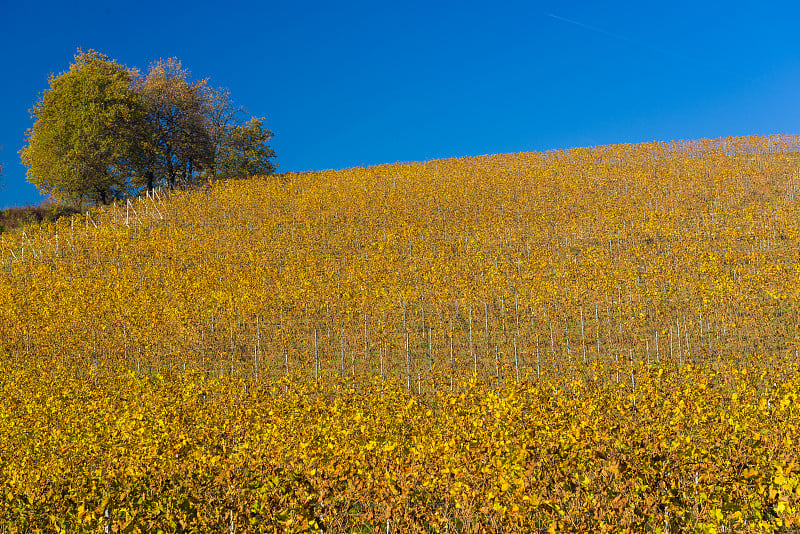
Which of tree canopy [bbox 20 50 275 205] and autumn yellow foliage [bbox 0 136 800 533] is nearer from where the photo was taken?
autumn yellow foliage [bbox 0 136 800 533]

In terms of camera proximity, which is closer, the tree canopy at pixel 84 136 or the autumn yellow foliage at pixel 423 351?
the autumn yellow foliage at pixel 423 351

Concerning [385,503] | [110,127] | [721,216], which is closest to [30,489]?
[385,503]

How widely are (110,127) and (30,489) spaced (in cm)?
5085

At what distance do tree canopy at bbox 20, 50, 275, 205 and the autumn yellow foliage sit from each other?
501cm

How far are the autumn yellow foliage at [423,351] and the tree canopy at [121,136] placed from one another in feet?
16.4

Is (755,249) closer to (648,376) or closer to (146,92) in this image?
(648,376)

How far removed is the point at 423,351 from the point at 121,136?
42.0 metres

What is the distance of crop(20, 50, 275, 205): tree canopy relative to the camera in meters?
54.5

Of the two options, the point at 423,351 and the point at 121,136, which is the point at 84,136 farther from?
the point at 423,351

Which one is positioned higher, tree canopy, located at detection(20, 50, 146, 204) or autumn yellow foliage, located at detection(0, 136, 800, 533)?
tree canopy, located at detection(20, 50, 146, 204)

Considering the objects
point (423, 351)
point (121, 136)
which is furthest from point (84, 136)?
point (423, 351)

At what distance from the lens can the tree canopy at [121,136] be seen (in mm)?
54469

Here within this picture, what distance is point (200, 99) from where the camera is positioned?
61844mm

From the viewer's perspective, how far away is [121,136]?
55.9 meters
